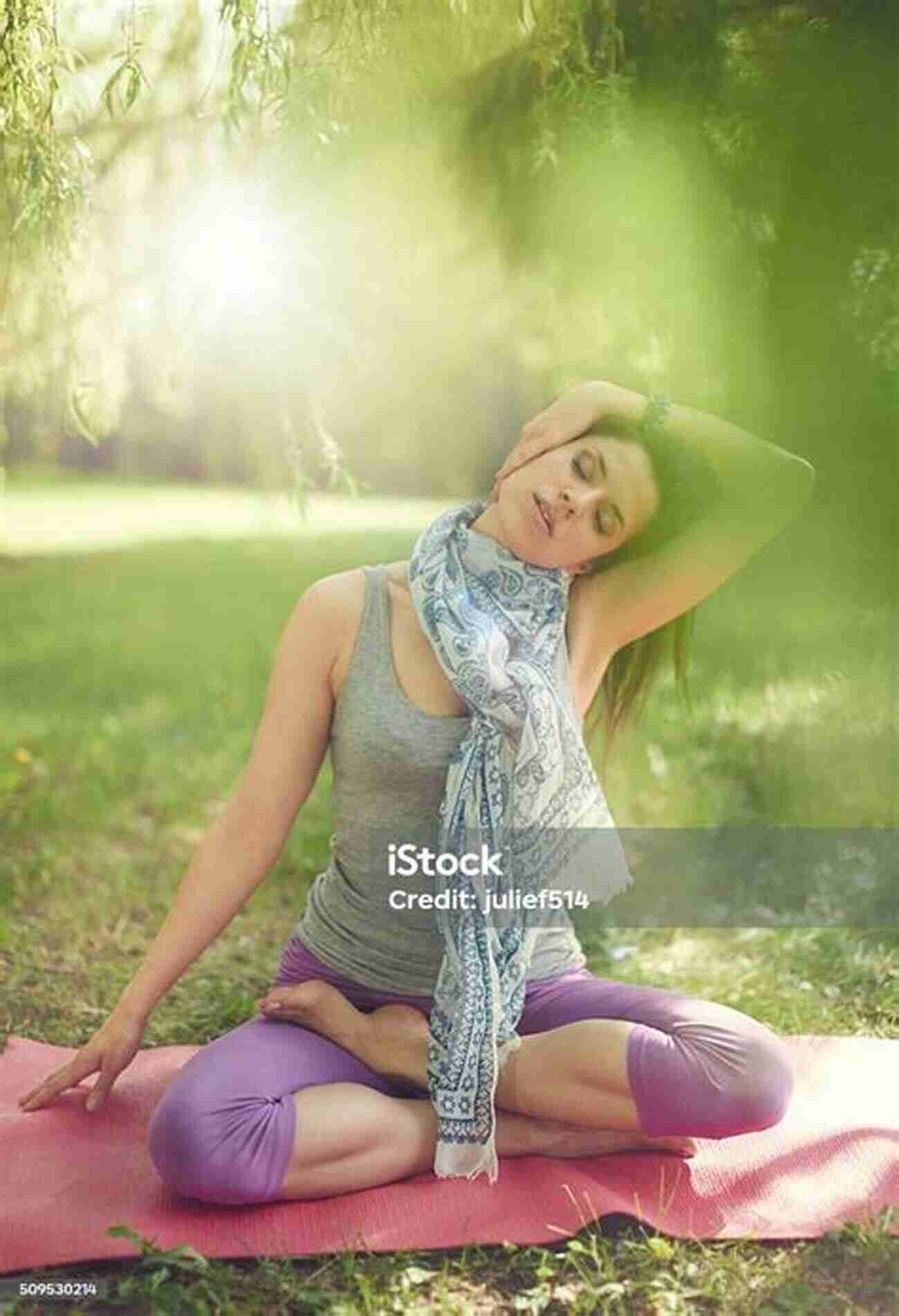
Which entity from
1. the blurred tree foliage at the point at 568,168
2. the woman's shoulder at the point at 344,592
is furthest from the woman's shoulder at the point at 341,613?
the blurred tree foliage at the point at 568,168

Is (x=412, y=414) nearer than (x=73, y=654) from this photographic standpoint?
No

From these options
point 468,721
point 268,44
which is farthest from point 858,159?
point 468,721

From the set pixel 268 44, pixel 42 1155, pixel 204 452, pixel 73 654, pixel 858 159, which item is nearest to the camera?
pixel 42 1155

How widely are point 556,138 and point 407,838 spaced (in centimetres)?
→ 131

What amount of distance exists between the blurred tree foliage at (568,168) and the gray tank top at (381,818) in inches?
33.9

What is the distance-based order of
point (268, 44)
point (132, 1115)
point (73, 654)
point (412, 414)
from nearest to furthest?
point (132, 1115)
point (268, 44)
point (73, 654)
point (412, 414)

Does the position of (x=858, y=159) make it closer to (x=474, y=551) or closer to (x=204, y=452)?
(x=474, y=551)

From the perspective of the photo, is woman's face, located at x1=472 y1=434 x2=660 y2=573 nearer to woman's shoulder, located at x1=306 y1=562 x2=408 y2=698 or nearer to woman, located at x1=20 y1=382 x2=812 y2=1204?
woman, located at x1=20 y1=382 x2=812 y2=1204

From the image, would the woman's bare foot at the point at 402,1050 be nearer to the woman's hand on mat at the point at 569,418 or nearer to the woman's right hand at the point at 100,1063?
the woman's right hand at the point at 100,1063

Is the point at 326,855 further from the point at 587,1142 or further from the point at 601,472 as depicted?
the point at 601,472

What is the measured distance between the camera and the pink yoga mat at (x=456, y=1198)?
1785 millimetres

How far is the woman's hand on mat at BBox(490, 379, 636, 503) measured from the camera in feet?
6.48

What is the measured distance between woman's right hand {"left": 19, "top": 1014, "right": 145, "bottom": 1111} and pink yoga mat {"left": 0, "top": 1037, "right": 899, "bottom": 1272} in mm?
32

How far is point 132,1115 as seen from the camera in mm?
2102
